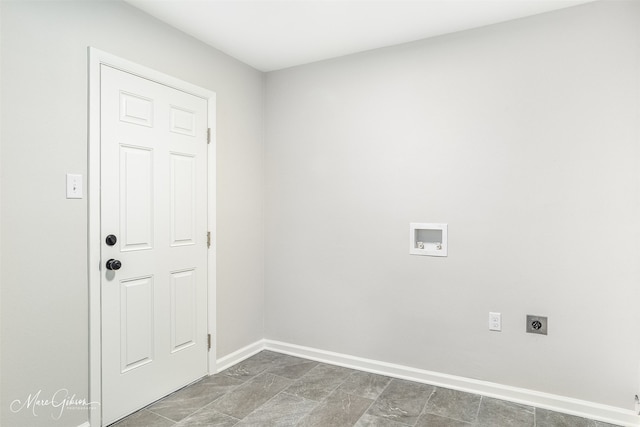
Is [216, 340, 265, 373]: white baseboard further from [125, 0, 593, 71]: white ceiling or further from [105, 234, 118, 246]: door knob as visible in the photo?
[125, 0, 593, 71]: white ceiling

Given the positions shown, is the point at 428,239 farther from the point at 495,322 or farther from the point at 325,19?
the point at 325,19

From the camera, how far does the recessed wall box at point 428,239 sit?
2.65 m

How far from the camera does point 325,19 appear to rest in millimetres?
2410

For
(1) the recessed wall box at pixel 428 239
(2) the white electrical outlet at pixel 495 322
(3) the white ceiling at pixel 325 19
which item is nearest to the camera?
(3) the white ceiling at pixel 325 19

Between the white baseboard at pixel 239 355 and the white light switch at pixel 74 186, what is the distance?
1629 mm

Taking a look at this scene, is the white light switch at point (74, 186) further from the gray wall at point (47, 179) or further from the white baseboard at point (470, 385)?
the white baseboard at point (470, 385)

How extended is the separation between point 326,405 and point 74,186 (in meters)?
1.99

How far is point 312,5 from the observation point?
88.1 inches

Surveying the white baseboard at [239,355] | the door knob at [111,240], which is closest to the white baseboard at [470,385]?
the white baseboard at [239,355]

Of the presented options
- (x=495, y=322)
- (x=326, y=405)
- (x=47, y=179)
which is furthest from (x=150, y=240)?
(x=495, y=322)

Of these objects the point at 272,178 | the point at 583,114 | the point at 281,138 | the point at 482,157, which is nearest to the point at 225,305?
the point at 272,178

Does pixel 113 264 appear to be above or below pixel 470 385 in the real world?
above

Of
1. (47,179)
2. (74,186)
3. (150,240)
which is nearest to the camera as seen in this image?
(47,179)

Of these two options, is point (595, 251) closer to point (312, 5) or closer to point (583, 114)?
point (583, 114)
